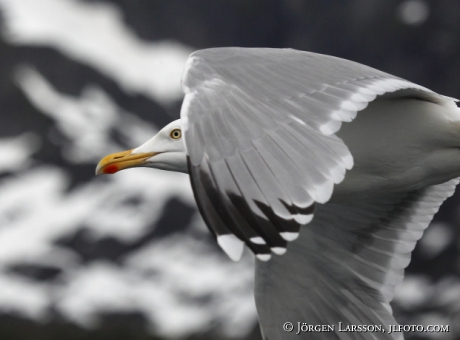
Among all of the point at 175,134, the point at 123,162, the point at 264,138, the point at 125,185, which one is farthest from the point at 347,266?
the point at 125,185

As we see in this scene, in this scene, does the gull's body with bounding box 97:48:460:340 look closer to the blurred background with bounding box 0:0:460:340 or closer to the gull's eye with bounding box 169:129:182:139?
the gull's eye with bounding box 169:129:182:139

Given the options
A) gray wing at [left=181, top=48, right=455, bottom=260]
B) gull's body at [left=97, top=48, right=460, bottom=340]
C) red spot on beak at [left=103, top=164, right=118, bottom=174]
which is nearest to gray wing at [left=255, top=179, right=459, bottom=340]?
gull's body at [left=97, top=48, right=460, bottom=340]

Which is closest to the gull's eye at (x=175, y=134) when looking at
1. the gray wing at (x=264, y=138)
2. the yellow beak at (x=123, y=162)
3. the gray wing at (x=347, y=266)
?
the yellow beak at (x=123, y=162)

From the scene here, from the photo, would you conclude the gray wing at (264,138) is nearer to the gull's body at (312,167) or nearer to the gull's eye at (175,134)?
the gull's body at (312,167)

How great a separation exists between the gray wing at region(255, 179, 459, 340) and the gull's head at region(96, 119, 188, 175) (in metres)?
0.77

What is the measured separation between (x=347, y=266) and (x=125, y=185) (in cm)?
1225

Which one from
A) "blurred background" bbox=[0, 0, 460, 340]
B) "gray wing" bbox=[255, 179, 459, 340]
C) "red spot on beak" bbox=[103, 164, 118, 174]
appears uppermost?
"red spot on beak" bbox=[103, 164, 118, 174]

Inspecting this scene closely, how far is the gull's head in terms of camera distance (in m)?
3.83

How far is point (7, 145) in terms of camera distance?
15.5m

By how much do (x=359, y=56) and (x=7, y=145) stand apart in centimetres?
754

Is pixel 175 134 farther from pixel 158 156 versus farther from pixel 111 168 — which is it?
pixel 111 168

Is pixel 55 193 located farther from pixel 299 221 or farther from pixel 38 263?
pixel 299 221

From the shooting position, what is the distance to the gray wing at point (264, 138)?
2.19m

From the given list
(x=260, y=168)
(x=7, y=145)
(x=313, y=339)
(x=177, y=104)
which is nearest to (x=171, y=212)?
(x=177, y=104)
